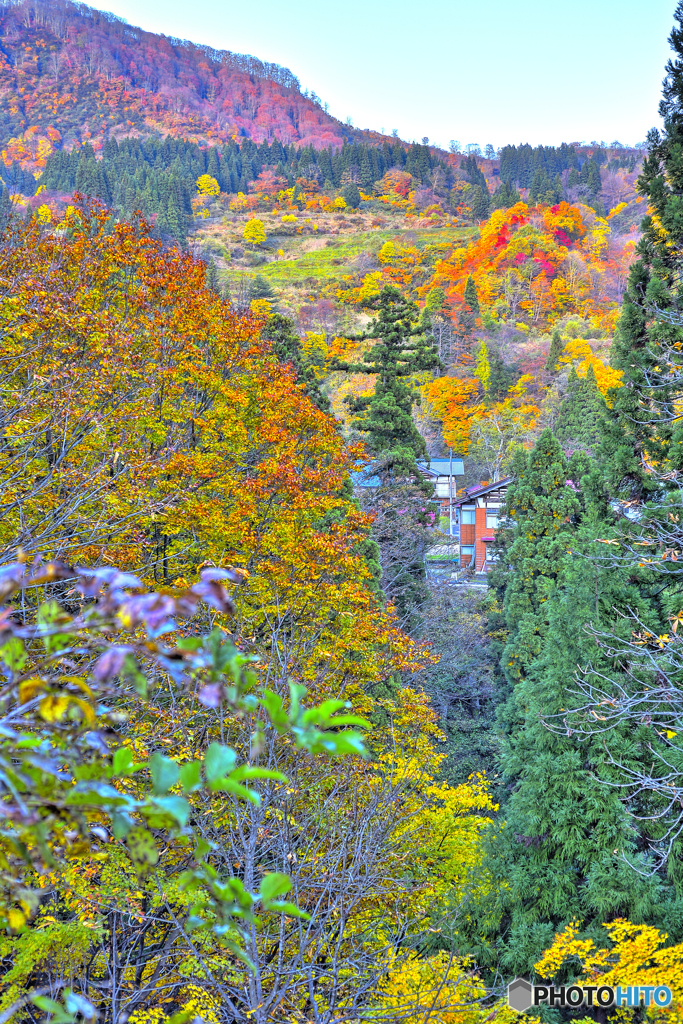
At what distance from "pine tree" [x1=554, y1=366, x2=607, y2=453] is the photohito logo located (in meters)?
31.1

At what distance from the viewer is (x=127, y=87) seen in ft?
488

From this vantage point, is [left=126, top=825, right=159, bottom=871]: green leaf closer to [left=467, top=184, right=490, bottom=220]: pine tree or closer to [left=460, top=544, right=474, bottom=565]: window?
[left=460, top=544, right=474, bottom=565]: window

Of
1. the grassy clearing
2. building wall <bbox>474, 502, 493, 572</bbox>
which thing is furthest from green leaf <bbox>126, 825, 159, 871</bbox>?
the grassy clearing

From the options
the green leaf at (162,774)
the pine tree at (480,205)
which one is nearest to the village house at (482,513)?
the green leaf at (162,774)

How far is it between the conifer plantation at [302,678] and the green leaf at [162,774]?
0.01m

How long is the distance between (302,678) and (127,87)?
180m

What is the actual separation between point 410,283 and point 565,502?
61.1 metres

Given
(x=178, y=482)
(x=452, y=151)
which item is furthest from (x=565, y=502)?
(x=452, y=151)

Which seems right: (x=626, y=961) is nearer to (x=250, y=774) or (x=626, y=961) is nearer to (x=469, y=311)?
(x=250, y=774)

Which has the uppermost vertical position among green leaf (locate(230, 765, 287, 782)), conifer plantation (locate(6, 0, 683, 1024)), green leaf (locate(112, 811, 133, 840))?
green leaf (locate(230, 765, 287, 782))

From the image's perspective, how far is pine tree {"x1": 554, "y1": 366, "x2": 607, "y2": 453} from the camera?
3808 centimetres

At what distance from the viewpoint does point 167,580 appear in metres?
11.0

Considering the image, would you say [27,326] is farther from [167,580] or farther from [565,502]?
[565,502]

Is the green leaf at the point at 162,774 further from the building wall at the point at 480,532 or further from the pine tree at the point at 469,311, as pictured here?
the pine tree at the point at 469,311
